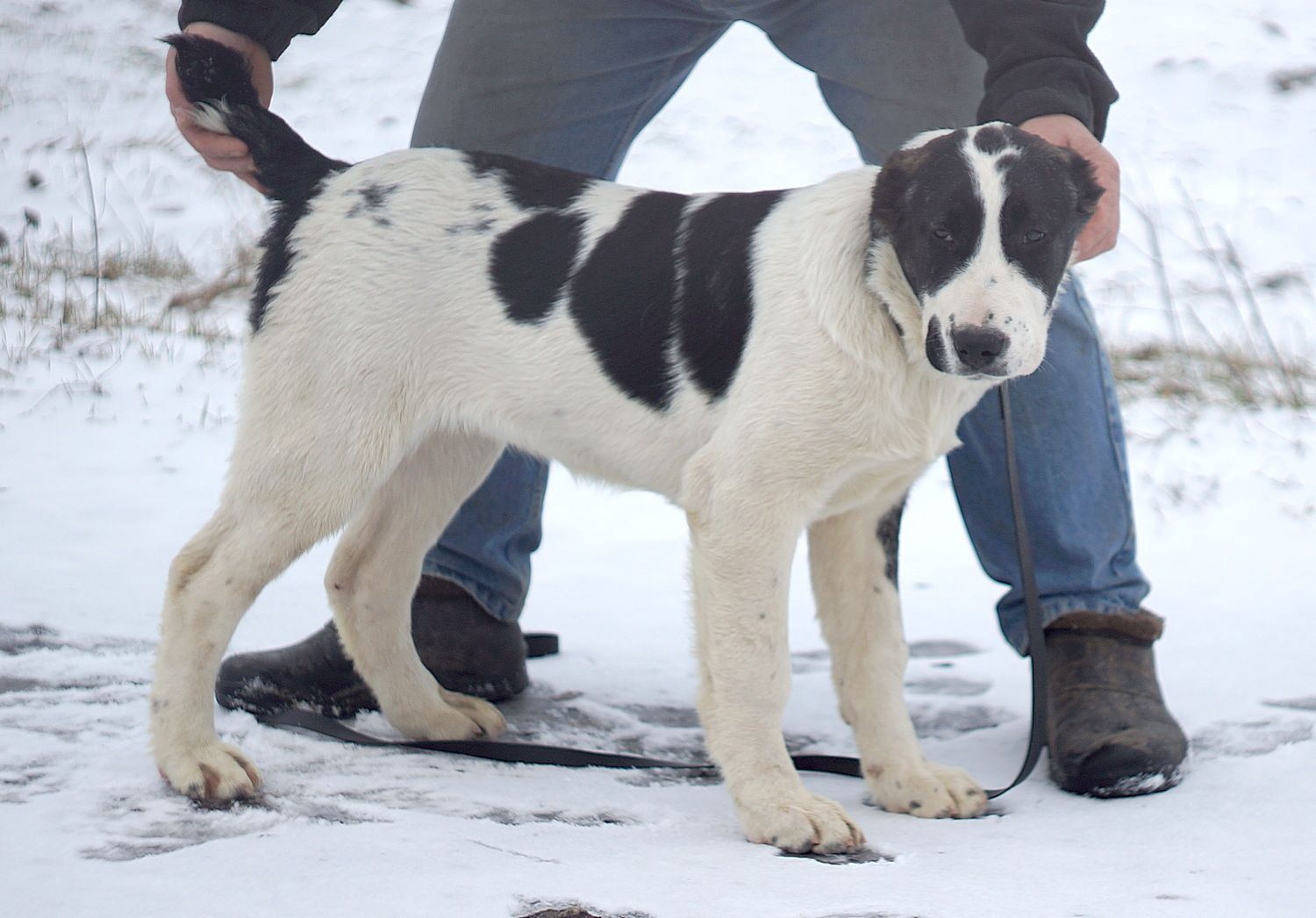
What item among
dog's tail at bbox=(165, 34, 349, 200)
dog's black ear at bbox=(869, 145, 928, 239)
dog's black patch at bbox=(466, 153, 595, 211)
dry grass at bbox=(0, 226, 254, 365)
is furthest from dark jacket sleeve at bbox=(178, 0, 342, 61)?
dry grass at bbox=(0, 226, 254, 365)

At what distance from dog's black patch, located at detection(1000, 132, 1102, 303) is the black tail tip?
1436mm

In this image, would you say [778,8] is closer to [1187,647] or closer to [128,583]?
[1187,647]

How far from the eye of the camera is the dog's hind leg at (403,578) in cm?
286

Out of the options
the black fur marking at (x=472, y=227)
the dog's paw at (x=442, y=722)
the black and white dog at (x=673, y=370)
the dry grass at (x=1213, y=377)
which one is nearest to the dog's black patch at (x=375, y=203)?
the black and white dog at (x=673, y=370)

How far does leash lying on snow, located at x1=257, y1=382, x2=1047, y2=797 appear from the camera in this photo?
8.34 feet

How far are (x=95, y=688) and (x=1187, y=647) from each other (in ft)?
8.01

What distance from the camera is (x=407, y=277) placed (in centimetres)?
259

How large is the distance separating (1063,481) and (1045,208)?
891mm

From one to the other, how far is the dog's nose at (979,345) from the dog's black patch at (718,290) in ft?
1.39

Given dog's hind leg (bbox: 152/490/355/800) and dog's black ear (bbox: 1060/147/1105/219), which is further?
dog's hind leg (bbox: 152/490/355/800)

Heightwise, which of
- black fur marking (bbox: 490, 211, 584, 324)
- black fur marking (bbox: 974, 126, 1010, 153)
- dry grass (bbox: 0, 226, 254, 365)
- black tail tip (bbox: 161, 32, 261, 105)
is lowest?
dry grass (bbox: 0, 226, 254, 365)

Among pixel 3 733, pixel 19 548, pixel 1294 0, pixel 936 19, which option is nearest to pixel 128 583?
pixel 19 548

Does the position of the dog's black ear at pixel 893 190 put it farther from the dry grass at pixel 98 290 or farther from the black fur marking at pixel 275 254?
the dry grass at pixel 98 290

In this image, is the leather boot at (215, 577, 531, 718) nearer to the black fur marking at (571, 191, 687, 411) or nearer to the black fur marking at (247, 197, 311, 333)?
the black fur marking at (247, 197, 311, 333)
